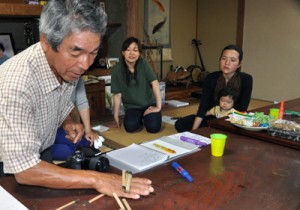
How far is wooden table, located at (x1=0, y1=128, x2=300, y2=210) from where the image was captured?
87 cm

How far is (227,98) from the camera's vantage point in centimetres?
248

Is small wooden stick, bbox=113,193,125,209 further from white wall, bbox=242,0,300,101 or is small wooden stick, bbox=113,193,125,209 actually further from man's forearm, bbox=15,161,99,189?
white wall, bbox=242,0,300,101

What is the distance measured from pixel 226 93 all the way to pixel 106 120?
1711 mm

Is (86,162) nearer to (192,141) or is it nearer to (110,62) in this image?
(192,141)

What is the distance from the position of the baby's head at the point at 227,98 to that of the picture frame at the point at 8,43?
2393 mm

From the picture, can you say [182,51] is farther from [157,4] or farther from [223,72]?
[223,72]

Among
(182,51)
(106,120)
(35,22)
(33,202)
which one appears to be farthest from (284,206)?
(182,51)

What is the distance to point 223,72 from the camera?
8.16ft

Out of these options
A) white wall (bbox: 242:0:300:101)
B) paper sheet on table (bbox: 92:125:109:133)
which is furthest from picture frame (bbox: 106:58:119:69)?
white wall (bbox: 242:0:300:101)

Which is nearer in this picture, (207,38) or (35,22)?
(35,22)

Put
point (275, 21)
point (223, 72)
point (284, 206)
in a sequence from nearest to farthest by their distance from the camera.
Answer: point (284, 206), point (223, 72), point (275, 21)

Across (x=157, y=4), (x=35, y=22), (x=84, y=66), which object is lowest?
(x=84, y=66)

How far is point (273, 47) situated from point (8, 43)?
3747mm

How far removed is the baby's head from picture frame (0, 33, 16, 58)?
2.39 meters
